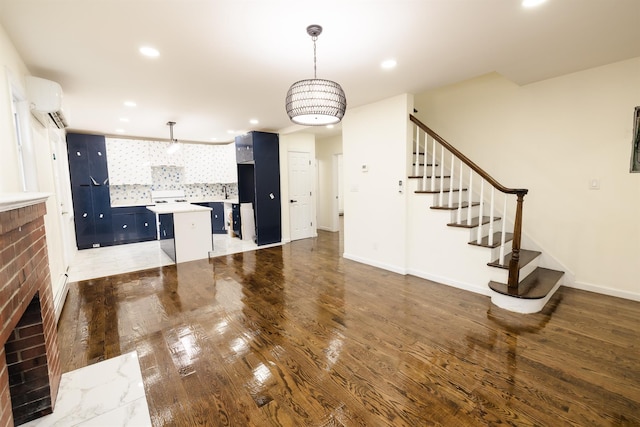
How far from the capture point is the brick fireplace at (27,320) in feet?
4.15

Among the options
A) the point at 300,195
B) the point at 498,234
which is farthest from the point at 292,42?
the point at 300,195

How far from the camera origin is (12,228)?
4.25 ft

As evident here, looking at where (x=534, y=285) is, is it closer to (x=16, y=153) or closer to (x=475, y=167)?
(x=475, y=167)

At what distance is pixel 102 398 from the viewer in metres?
1.77

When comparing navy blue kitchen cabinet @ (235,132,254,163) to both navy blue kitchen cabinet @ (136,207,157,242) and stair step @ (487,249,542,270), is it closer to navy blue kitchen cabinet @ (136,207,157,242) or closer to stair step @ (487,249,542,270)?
navy blue kitchen cabinet @ (136,207,157,242)

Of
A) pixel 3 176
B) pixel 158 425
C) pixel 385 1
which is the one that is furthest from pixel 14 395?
pixel 385 1

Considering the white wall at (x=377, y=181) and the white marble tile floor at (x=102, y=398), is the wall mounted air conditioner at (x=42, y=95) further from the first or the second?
the white wall at (x=377, y=181)

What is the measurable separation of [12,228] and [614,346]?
397 cm

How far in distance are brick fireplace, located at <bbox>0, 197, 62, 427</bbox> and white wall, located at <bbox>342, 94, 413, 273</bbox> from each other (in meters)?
3.60

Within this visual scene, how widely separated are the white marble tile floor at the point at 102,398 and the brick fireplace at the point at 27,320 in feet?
0.25

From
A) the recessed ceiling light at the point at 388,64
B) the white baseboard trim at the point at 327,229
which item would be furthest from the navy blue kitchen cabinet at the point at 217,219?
the recessed ceiling light at the point at 388,64

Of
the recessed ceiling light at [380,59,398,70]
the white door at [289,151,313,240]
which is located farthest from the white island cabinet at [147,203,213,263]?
the recessed ceiling light at [380,59,398,70]

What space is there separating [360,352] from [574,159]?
3387mm

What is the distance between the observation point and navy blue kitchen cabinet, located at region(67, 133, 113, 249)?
18.6 ft
